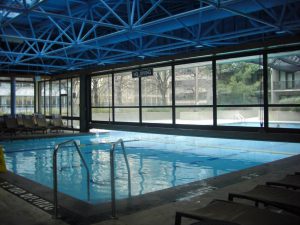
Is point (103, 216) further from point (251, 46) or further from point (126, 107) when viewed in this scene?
point (126, 107)

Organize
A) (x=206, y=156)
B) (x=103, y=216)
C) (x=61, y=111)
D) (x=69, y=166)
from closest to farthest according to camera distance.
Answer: (x=103, y=216)
(x=69, y=166)
(x=206, y=156)
(x=61, y=111)

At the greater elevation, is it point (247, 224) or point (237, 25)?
point (237, 25)

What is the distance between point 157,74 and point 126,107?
7.82ft

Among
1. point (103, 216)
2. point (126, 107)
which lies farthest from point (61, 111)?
point (103, 216)

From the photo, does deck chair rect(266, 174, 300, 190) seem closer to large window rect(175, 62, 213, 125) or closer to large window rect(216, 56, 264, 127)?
large window rect(216, 56, 264, 127)

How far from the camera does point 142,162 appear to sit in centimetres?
959

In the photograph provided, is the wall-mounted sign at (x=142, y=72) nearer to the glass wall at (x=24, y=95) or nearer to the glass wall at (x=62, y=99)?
the glass wall at (x=62, y=99)

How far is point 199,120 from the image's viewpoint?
1233cm

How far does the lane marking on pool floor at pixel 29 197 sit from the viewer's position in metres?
4.16

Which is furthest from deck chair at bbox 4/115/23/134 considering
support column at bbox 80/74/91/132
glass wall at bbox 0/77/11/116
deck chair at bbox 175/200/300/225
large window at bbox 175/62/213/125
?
deck chair at bbox 175/200/300/225

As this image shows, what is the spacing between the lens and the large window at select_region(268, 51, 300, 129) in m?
9.73

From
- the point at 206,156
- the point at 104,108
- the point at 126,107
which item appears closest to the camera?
the point at 206,156

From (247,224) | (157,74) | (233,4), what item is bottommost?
(247,224)

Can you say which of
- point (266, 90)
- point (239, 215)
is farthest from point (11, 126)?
point (239, 215)
